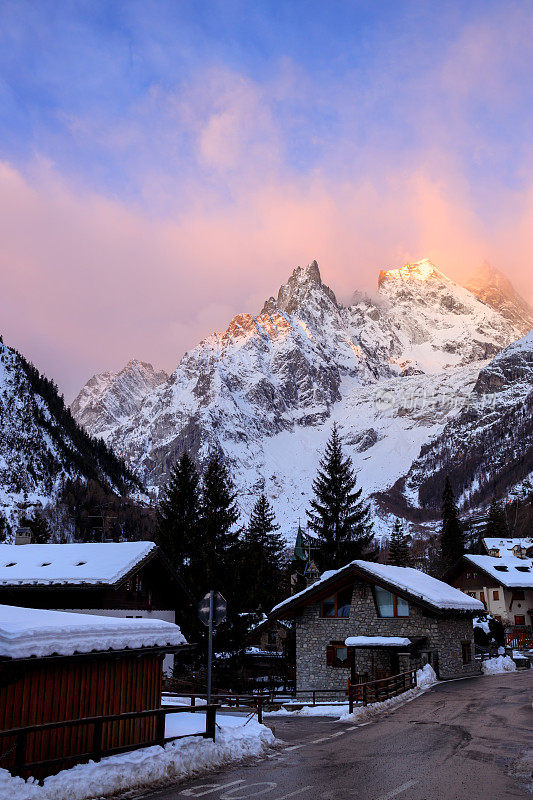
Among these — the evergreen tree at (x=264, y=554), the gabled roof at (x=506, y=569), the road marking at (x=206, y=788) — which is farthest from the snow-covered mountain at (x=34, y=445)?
the road marking at (x=206, y=788)

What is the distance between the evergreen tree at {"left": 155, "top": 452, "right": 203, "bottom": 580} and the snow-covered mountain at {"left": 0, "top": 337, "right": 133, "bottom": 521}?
219 ft

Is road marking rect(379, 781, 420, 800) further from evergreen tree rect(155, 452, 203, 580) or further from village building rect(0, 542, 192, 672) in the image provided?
evergreen tree rect(155, 452, 203, 580)

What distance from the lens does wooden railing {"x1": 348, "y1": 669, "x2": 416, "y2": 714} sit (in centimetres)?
2231

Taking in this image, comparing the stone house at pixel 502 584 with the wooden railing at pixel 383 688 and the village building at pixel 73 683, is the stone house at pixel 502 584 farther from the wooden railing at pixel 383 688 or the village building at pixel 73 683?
the village building at pixel 73 683

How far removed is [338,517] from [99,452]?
336 feet

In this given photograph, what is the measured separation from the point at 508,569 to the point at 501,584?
4437 mm

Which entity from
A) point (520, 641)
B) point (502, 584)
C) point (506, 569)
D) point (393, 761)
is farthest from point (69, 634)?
point (506, 569)

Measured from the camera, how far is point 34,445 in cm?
11544

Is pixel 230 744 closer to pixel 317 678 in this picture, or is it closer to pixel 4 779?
pixel 4 779

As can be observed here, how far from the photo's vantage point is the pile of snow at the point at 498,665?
37469 mm

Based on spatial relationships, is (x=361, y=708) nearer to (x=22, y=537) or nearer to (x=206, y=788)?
(x=206, y=788)

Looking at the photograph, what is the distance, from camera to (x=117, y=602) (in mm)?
30422

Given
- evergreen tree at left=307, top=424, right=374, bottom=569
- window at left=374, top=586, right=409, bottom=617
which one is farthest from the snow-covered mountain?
window at left=374, top=586, right=409, bottom=617

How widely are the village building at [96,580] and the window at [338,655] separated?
7.37m
